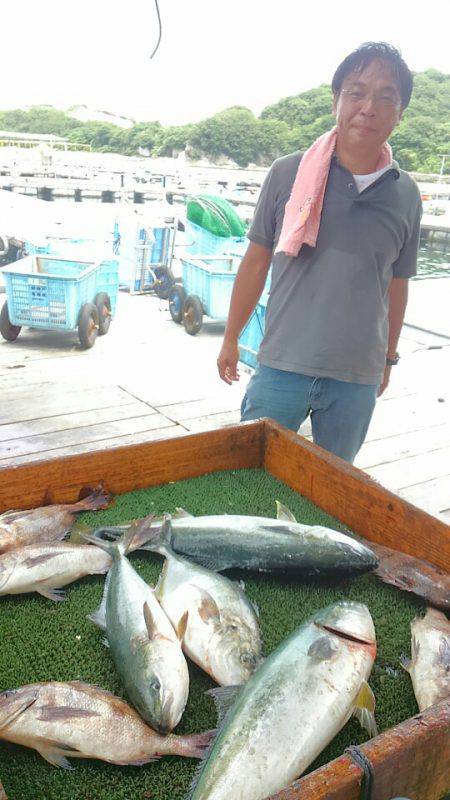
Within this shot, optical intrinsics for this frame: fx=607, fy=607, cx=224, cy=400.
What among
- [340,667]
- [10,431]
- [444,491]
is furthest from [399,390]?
[340,667]

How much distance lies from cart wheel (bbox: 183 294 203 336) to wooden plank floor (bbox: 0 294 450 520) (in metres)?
0.12

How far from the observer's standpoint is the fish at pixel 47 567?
1466 millimetres

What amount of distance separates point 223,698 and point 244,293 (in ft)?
6.01

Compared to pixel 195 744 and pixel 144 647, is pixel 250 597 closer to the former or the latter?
pixel 144 647

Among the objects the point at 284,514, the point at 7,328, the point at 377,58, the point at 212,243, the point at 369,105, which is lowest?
the point at 7,328

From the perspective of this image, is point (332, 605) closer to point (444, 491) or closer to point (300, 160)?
point (300, 160)

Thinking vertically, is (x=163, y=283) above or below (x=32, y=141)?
below

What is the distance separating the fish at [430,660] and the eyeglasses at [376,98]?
176cm

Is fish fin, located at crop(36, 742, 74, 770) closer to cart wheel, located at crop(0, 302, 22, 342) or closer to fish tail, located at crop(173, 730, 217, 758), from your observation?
fish tail, located at crop(173, 730, 217, 758)

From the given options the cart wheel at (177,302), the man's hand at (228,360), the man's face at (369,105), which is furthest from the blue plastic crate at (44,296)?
the man's face at (369,105)

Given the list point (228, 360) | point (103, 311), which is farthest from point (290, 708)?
point (103, 311)

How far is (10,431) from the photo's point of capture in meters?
4.57

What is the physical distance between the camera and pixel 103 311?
292 inches

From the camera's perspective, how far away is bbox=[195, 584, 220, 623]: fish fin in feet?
4.46
